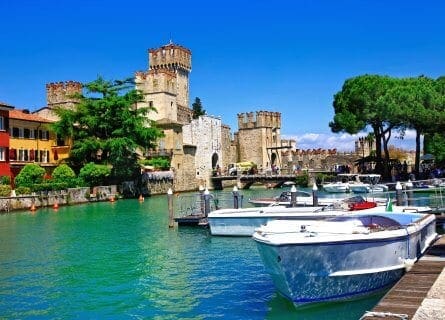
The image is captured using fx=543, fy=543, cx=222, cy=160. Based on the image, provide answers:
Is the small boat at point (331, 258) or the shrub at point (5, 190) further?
the shrub at point (5, 190)

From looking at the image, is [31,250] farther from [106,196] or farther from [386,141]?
[386,141]

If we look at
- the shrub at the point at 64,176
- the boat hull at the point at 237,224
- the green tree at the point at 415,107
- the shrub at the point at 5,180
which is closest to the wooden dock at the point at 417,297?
the boat hull at the point at 237,224

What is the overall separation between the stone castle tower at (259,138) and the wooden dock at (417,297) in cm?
7939

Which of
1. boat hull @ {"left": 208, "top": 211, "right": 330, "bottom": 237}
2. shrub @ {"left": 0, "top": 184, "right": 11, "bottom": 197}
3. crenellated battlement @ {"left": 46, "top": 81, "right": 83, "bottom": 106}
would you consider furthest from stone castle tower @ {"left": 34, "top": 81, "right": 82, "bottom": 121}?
boat hull @ {"left": 208, "top": 211, "right": 330, "bottom": 237}

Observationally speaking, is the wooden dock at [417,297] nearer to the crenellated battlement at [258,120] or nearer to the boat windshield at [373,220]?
the boat windshield at [373,220]

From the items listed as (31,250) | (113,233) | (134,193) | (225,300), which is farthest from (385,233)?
(134,193)

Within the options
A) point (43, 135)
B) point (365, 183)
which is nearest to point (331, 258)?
point (365, 183)

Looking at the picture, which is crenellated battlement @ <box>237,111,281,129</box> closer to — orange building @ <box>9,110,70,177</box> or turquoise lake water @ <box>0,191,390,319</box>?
orange building @ <box>9,110,70,177</box>

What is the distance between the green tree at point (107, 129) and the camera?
55281mm

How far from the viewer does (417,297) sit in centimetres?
888

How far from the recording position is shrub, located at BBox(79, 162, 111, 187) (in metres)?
53.2

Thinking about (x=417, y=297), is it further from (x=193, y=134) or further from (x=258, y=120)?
(x=258, y=120)

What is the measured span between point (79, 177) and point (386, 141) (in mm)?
30193

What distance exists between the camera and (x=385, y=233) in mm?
11750
